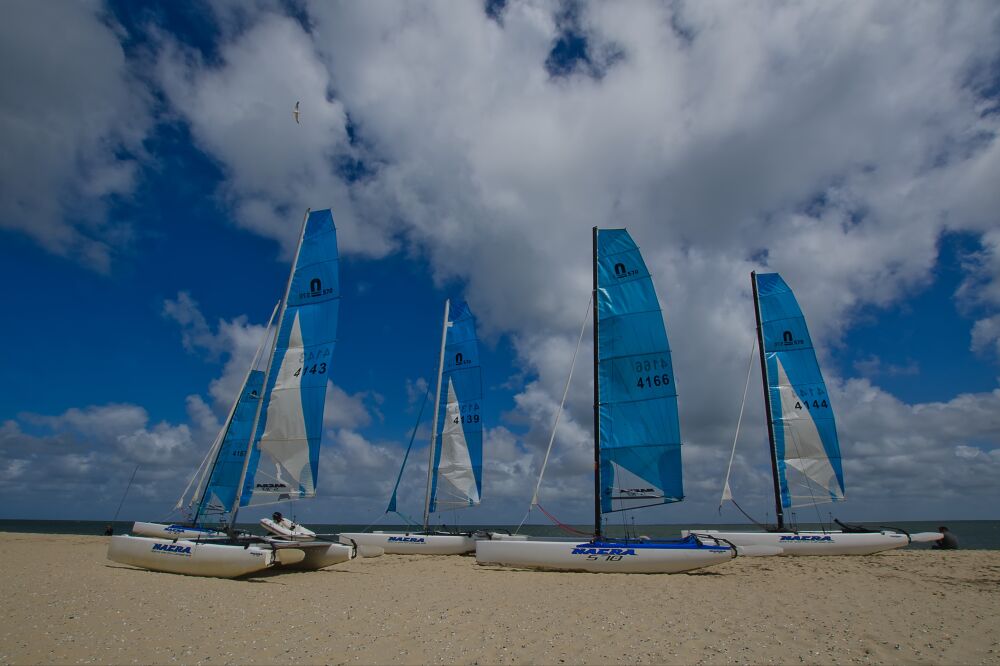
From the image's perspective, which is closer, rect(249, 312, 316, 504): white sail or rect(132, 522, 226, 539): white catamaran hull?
rect(249, 312, 316, 504): white sail

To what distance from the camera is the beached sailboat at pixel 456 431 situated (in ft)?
89.2

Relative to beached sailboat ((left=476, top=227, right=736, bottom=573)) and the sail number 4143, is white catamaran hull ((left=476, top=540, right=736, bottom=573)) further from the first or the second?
the sail number 4143

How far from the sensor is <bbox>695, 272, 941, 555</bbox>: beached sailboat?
25.5 m

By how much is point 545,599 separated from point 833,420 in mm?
20294

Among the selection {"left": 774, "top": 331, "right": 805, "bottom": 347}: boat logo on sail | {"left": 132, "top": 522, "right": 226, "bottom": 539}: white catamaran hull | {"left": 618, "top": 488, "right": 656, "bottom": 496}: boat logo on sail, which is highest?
{"left": 774, "top": 331, "right": 805, "bottom": 347}: boat logo on sail

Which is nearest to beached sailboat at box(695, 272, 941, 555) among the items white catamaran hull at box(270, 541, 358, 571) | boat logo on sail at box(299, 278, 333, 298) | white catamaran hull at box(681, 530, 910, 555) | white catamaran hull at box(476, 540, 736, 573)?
white catamaran hull at box(681, 530, 910, 555)

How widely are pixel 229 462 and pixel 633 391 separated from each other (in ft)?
68.7

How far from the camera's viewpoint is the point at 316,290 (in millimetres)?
19406

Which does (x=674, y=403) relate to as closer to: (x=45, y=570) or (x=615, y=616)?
(x=615, y=616)

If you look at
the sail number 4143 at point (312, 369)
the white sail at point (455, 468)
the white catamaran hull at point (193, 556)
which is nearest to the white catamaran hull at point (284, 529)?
the white catamaran hull at point (193, 556)

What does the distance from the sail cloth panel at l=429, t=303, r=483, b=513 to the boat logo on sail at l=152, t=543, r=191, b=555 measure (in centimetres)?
1329

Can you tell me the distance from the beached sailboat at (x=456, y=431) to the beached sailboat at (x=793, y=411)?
11.3 meters

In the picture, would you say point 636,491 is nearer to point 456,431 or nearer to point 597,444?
point 597,444

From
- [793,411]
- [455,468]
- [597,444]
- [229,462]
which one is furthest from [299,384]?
[793,411]
